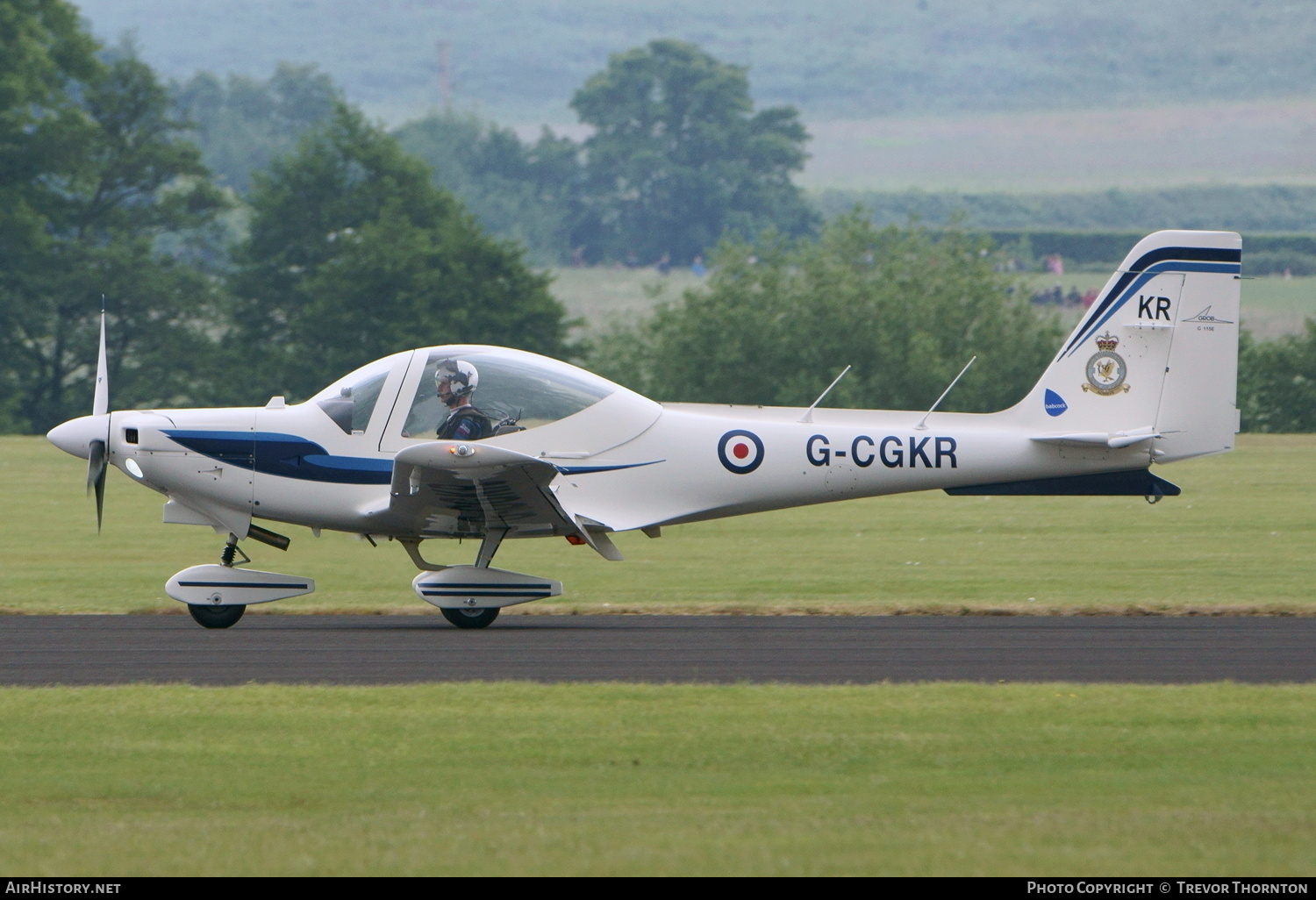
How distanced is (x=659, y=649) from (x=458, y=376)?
8.36 ft

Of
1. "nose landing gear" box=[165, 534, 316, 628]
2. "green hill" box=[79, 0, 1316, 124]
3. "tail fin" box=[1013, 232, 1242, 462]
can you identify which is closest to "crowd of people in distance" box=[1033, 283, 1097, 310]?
"tail fin" box=[1013, 232, 1242, 462]

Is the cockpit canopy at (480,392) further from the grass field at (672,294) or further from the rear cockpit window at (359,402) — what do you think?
the grass field at (672,294)

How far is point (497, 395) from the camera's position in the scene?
477 inches

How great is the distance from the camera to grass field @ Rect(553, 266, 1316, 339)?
50.0 metres

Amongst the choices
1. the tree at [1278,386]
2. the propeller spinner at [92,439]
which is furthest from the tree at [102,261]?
the propeller spinner at [92,439]

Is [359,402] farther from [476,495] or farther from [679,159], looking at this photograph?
[679,159]

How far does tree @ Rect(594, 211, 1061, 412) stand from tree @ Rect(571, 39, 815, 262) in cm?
5910

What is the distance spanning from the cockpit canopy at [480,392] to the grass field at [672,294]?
992 inches

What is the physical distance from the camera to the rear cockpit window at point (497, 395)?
1208cm

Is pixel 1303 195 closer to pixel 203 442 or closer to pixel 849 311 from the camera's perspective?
pixel 849 311

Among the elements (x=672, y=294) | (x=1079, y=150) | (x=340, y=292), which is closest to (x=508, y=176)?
(x=1079, y=150)

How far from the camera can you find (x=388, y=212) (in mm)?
50562
